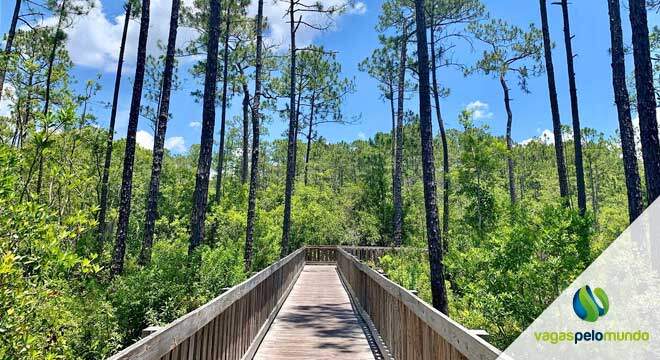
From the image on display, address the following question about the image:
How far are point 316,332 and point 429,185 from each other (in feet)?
9.96

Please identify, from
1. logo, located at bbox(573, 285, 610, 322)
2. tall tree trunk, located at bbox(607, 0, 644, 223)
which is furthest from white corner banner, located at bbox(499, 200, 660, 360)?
tall tree trunk, located at bbox(607, 0, 644, 223)

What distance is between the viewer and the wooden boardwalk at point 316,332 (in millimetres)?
5492

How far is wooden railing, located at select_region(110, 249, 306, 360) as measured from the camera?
7.22ft

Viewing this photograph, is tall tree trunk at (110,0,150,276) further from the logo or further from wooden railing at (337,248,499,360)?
the logo

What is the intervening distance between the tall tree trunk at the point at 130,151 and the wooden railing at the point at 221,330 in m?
4.29

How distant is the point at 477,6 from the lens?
15.4m

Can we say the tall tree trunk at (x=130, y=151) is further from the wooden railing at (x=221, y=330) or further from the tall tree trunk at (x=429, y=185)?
the tall tree trunk at (x=429, y=185)

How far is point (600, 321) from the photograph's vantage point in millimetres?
5152

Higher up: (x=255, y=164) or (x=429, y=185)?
(x=255, y=164)

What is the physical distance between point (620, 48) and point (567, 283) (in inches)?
238

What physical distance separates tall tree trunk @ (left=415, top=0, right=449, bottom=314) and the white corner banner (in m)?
1.35

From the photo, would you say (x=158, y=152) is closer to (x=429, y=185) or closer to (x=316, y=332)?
(x=316, y=332)

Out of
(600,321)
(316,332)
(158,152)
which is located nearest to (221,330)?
(316,332)

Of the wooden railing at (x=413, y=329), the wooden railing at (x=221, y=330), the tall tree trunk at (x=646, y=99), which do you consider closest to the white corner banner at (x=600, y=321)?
the wooden railing at (x=413, y=329)
